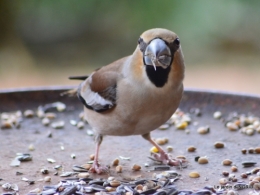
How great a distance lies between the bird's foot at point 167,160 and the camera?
3617 millimetres

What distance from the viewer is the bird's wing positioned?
3637 millimetres

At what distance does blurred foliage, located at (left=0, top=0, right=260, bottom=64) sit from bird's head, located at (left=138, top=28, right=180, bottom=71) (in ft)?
20.0

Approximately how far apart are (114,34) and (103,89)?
624 centimetres

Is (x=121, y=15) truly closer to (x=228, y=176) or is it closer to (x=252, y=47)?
(x=252, y=47)

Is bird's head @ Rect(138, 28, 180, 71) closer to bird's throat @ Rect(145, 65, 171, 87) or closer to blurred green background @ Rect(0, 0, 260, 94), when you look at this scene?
bird's throat @ Rect(145, 65, 171, 87)

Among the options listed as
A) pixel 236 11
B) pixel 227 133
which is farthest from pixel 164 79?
pixel 236 11

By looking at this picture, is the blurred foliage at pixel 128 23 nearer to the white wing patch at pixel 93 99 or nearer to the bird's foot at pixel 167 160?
the white wing patch at pixel 93 99

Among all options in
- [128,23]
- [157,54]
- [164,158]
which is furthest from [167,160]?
[128,23]

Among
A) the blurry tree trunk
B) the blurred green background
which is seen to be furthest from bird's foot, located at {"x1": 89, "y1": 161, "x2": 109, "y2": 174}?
the blurry tree trunk

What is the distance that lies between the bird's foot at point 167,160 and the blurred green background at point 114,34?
5301mm

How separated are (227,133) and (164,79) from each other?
1.08 metres

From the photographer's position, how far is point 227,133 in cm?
423

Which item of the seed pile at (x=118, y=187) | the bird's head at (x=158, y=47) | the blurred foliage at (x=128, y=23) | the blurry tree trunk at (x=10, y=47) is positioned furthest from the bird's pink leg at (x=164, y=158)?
the blurry tree trunk at (x=10, y=47)

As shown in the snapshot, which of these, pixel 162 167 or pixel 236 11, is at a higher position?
pixel 236 11
